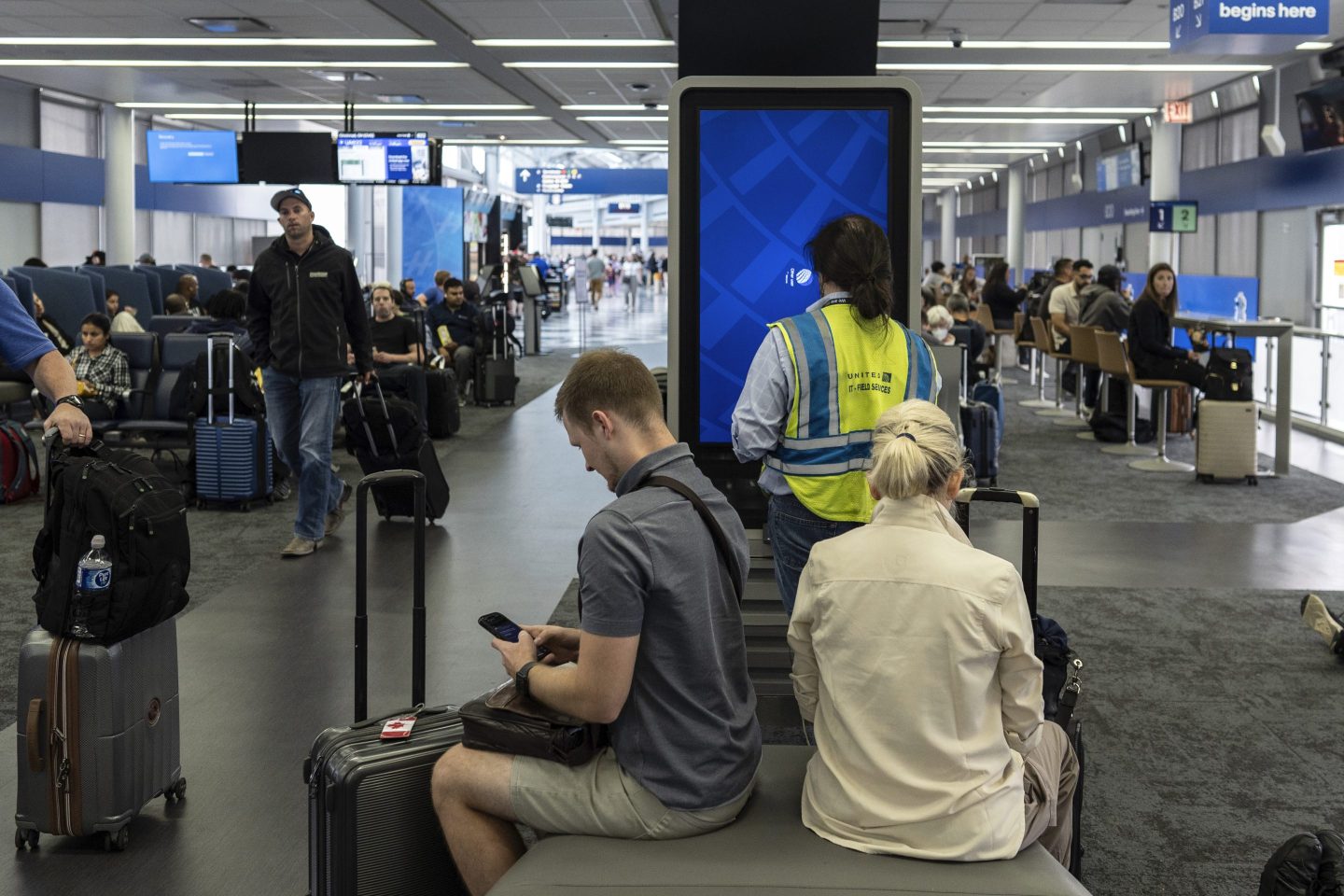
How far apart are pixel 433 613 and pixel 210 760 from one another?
1.82 meters

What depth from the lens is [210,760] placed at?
407 cm

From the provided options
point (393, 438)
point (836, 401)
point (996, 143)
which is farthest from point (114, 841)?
point (996, 143)

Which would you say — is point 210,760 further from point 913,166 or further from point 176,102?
point 176,102

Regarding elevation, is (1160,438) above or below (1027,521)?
below

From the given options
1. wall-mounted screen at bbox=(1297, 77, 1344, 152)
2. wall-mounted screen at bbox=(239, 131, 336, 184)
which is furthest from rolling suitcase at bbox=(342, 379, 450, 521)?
wall-mounted screen at bbox=(239, 131, 336, 184)

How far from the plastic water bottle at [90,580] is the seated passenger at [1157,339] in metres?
8.74

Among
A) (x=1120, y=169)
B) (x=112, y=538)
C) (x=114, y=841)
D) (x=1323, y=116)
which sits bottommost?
(x=114, y=841)

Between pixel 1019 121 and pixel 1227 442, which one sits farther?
pixel 1019 121

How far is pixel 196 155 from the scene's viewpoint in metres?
19.5

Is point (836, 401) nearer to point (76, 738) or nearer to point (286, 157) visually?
point (76, 738)

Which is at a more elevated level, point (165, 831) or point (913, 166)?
point (913, 166)

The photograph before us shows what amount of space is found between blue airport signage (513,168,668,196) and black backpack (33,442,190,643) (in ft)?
107

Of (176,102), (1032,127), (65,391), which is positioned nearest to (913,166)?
(65,391)

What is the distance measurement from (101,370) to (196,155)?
11.5 meters
